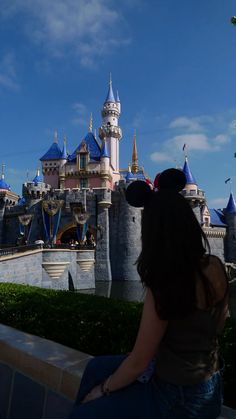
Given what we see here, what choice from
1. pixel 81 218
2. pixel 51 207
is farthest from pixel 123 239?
pixel 51 207

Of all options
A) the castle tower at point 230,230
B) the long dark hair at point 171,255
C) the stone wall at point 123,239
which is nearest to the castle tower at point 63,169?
the stone wall at point 123,239

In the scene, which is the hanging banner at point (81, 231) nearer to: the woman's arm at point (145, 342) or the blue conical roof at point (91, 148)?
the blue conical roof at point (91, 148)

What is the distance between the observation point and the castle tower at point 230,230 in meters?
39.8

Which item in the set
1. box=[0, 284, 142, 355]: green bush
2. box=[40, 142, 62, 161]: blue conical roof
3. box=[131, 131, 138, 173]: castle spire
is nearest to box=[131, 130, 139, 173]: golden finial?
box=[131, 131, 138, 173]: castle spire

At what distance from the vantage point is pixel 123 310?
13.2ft

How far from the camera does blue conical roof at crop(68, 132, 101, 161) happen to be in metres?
38.2

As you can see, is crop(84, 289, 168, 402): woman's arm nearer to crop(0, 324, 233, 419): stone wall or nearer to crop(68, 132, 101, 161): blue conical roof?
crop(0, 324, 233, 419): stone wall

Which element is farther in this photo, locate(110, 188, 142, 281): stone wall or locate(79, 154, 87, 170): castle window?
locate(79, 154, 87, 170): castle window

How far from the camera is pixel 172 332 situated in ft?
5.15

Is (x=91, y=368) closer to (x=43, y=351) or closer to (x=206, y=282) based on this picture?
(x=206, y=282)

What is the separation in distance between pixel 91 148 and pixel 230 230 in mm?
19340

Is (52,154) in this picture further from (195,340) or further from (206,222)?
(195,340)

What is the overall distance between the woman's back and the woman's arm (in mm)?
83

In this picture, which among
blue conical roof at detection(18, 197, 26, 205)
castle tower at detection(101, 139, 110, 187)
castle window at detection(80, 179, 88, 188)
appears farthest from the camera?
blue conical roof at detection(18, 197, 26, 205)
